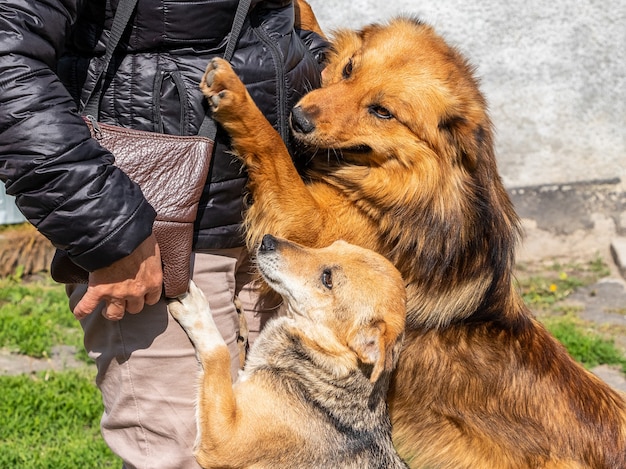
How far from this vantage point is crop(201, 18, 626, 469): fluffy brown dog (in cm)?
312

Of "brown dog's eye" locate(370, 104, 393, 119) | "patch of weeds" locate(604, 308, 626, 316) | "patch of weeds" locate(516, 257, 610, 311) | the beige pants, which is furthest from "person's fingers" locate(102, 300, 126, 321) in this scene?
"patch of weeds" locate(604, 308, 626, 316)

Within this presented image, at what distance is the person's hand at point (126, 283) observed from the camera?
7.73 ft

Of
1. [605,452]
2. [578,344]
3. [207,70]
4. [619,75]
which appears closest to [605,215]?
[619,75]

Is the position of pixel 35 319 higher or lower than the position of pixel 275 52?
lower

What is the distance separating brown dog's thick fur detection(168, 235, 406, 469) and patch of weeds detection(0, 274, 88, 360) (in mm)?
2505

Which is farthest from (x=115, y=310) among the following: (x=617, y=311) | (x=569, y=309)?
(x=617, y=311)

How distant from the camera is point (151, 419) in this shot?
267 cm

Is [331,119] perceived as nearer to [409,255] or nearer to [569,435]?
[409,255]

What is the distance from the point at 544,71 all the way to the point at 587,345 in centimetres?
283

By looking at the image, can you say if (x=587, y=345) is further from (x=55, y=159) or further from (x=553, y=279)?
(x=55, y=159)

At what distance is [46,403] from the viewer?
471 centimetres

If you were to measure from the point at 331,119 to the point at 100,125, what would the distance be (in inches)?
37.1

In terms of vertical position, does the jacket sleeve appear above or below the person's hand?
above

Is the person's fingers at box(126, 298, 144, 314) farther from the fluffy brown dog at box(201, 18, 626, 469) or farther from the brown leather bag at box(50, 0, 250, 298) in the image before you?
the fluffy brown dog at box(201, 18, 626, 469)
